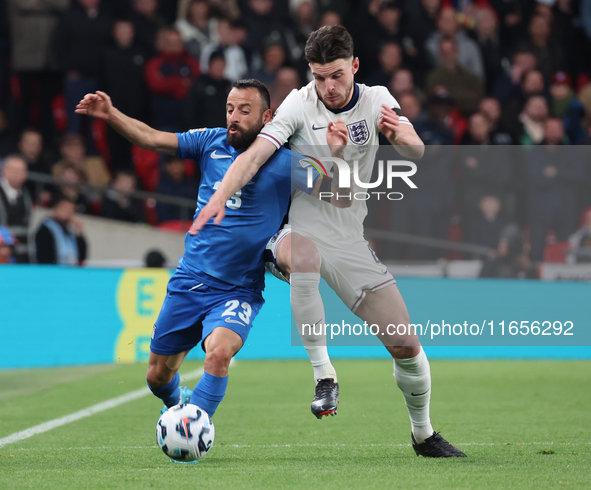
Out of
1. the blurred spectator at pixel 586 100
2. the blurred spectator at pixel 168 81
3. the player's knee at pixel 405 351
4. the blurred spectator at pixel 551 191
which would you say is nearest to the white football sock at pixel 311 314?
the player's knee at pixel 405 351

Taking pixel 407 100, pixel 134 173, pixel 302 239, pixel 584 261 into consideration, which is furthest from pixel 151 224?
pixel 302 239

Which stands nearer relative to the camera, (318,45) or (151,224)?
(318,45)

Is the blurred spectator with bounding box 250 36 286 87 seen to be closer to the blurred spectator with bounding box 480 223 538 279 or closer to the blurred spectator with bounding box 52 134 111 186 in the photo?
the blurred spectator with bounding box 52 134 111 186

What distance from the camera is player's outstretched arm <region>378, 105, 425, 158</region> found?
4.73 m

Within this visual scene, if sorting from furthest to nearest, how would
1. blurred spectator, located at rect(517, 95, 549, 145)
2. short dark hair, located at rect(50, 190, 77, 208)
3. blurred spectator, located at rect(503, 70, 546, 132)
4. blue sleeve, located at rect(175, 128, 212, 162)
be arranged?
blurred spectator, located at rect(503, 70, 546, 132) < blurred spectator, located at rect(517, 95, 549, 145) < short dark hair, located at rect(50, 190, 77, 208) < blue sleeve, located at rect(175, 128, 212, 162)

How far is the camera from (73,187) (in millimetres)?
11883

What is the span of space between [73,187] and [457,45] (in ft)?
21.0

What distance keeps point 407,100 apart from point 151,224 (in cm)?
397

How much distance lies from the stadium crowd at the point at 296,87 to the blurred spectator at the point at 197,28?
19 mm

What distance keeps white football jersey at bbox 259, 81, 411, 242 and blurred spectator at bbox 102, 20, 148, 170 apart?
7536mm

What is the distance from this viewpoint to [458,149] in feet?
38.7

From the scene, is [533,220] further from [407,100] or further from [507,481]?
[507,481]

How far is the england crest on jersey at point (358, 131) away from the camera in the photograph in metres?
5.25

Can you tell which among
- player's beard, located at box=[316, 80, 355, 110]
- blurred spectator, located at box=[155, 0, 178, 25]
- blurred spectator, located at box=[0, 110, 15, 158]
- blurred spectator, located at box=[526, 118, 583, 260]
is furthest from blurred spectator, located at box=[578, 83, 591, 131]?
player's beard, located at box=[316, 80, 355, 110]
